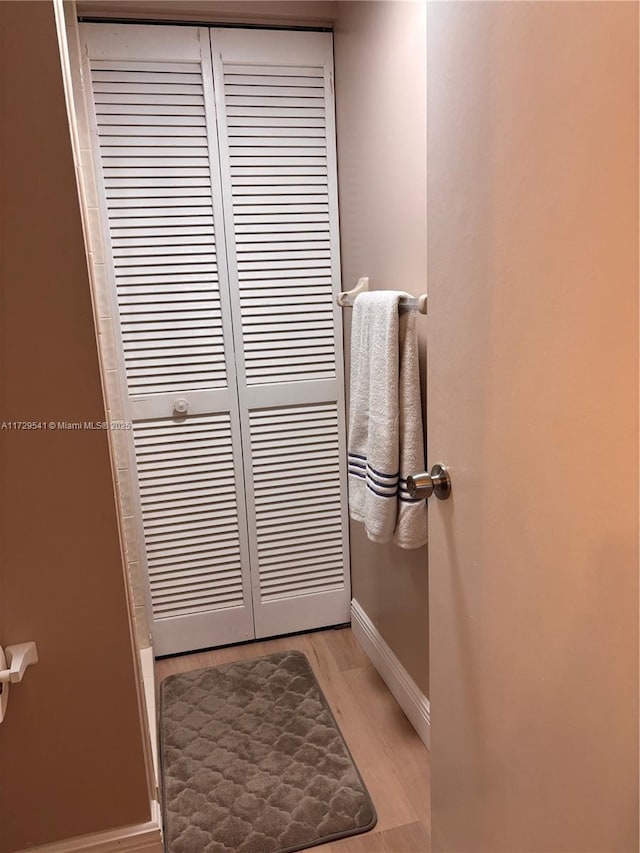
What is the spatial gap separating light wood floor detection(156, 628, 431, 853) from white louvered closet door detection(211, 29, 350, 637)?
0.13 m

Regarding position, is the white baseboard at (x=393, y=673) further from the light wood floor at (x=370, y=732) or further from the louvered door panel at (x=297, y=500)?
the louvered door panel at (x=297, y=500)

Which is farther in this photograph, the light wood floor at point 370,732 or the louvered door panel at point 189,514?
the louvered door panel at point 189,514

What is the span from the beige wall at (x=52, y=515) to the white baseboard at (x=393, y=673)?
0.79 meters

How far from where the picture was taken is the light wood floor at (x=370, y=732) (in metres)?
1.46

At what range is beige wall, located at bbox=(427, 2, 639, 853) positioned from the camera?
570 mm

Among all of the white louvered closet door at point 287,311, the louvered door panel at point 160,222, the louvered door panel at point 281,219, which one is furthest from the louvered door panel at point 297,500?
the louvered door panel at point 160,222

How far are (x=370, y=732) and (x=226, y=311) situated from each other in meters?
1.41

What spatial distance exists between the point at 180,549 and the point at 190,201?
1192 mm

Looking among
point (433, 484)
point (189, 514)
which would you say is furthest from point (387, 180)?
point (189, 514)

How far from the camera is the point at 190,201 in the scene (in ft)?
6.28

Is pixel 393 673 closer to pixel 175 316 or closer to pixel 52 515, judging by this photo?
pixel 52 515

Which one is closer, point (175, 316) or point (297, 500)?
point (175, 316)

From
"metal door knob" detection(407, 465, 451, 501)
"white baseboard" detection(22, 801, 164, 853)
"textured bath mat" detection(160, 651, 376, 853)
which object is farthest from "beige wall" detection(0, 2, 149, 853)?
"metal door knob" detection(407, 465, 451, 501)

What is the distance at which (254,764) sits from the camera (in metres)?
1.68
